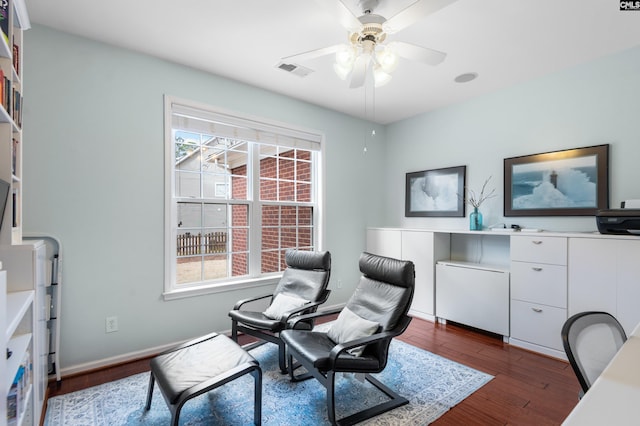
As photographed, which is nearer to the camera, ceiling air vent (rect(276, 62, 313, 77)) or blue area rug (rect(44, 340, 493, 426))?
blue area rug (rect(44, 340, 493, 426))

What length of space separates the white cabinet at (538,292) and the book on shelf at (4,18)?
403cm

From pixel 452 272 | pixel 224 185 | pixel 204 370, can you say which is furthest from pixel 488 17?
pixel 204 370

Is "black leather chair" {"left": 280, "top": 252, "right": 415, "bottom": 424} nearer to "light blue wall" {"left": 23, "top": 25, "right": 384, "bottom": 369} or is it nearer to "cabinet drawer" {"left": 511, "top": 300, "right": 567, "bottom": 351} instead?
"light blue wall" {"left": 23, "top": 25, "right": 384, "bottom": 369}

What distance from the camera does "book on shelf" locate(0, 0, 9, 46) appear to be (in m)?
1.52

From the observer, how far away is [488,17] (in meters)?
2.20

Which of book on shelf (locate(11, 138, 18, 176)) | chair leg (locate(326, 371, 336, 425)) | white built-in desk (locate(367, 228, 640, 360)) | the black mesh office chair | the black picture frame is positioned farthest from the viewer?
the black picture frame

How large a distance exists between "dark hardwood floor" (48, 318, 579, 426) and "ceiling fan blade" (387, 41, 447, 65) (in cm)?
234

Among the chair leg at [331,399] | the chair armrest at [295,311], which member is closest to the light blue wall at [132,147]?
the chair armrest at [295,311]

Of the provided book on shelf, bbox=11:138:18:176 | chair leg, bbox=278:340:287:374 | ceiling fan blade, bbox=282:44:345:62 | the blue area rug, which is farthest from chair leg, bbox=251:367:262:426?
ceiling fan blade, bbox=282:44:345:62

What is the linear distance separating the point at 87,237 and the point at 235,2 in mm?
2138

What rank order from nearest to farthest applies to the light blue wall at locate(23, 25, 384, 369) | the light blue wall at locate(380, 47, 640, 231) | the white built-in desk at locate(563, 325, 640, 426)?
the white built-in desk at locate(563, 325, 640, 426) < the light blue wall at locate(23, 25, 384, 369) < the light blue wall at locate(380, 47, 640, 231)

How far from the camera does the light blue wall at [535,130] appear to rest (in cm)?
272

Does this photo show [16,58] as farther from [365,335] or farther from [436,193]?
[436,193]

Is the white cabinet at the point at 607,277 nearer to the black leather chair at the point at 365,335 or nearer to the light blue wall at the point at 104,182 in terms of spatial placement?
the black leather chair at the point at 365,335
